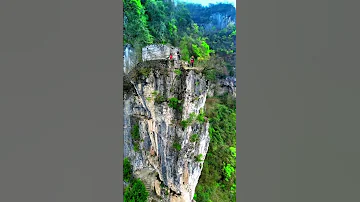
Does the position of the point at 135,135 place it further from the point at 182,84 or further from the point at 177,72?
the point at 177,72

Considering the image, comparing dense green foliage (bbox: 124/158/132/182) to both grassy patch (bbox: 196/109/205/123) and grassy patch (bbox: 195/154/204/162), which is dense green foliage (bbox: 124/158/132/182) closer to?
grassy patch (bbox: 195/154/204/162)

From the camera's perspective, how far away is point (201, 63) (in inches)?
216

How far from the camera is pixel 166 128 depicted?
538 cm

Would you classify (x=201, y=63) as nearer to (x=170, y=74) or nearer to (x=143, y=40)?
(x=170, y=74)

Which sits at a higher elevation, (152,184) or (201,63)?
(201,63)

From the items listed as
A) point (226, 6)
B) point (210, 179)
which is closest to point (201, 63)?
point (226, 6)

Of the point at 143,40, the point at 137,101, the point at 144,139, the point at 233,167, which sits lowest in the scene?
the point at 233,167

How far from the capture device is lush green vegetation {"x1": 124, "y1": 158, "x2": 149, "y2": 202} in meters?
5.48

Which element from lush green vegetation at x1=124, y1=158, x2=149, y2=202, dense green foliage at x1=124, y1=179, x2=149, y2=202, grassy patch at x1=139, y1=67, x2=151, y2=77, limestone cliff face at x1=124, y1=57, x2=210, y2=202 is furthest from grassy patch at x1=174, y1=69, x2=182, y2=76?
dense green foliage at x1=124, y1=179, x2=149, y2=202

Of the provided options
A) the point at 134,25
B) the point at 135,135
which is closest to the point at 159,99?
the point at 135,135

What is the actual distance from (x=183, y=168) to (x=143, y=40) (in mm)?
2459

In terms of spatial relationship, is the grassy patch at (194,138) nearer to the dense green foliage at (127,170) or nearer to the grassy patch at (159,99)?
the grassy patch at (159,99)

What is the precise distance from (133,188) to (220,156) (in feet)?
5.64

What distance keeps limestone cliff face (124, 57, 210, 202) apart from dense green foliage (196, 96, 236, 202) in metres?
0.14
